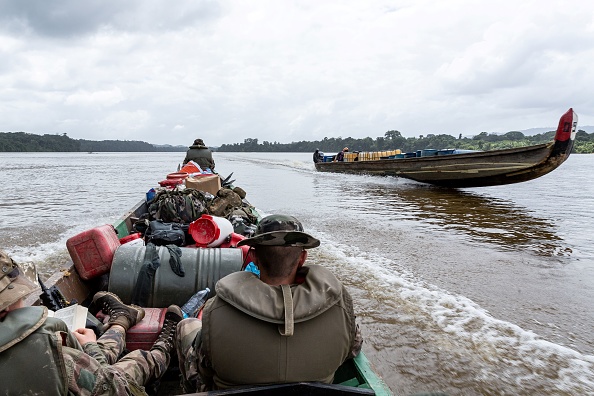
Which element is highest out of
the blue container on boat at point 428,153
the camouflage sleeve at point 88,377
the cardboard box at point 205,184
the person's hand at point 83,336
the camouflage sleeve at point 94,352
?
the blue container on boat at point 428,153

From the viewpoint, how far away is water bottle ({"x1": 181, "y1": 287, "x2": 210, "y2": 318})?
3573 millimetres

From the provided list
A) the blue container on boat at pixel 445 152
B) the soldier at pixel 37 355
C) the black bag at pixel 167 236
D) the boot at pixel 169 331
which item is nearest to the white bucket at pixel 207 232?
the black bag at pixel 167 236


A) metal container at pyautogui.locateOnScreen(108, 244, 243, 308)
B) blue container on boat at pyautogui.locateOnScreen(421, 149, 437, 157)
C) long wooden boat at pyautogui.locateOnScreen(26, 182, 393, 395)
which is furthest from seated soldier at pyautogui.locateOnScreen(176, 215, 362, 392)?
blue container on boat at pyautogui.locateOnScreen(421, 149, 437, 157)

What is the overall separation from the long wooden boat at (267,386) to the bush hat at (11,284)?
993 mm

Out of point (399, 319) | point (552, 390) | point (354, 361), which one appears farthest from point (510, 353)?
point (354, 361)

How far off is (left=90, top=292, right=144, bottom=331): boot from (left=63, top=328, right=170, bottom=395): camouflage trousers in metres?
0.16

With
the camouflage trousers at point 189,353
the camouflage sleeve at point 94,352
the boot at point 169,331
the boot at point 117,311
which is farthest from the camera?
the boot at point 117,311

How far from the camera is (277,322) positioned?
1.84m

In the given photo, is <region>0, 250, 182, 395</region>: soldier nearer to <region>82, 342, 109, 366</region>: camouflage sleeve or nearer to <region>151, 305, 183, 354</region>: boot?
<region>82, 342, 109, 366</region>: camouflage sleeve

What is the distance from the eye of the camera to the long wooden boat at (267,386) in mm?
1940

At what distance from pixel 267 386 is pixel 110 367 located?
42.1 inches

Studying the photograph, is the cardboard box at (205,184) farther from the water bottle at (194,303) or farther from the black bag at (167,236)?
the water bottle at (194,303)

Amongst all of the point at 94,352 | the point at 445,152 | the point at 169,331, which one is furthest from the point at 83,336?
the point at 445,152

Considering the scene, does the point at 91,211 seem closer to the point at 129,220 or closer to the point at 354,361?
the point at 129,220
